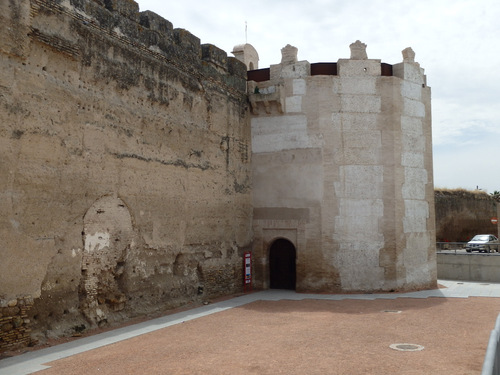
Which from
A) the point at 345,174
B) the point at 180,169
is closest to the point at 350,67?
the point at 345,174

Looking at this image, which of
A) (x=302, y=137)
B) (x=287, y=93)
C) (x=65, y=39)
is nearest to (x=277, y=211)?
(x=302, y=137)

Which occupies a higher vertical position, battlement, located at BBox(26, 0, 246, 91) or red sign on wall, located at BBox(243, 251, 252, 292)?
battlement, located at BBox(26, 0, 246, 91)

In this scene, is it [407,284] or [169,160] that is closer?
[169,160]

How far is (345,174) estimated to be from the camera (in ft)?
48.5

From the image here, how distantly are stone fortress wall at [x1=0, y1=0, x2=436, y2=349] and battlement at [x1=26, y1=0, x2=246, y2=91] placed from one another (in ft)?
0.13

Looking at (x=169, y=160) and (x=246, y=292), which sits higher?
(x=169, y=160)

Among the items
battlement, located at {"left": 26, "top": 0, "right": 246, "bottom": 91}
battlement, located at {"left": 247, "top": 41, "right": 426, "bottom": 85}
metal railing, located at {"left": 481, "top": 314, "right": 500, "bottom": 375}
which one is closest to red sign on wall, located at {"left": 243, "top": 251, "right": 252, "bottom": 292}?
battlement, located at {"left": 26, "top": 0, "right": 246, "bottom": 91}

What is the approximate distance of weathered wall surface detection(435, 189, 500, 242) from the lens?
3412cm

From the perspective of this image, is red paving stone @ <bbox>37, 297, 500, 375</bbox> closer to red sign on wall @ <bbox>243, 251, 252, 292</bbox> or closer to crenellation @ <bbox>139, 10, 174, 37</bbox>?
red sign on wall @ <bbox>243, 251, 252, 292</bbox>

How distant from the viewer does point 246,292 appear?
14.9 meters

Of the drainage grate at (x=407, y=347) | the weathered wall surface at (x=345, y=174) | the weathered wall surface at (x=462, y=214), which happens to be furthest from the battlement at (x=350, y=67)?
the weathered wall surface at (x=462, y=214)

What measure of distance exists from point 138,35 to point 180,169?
11.3ft

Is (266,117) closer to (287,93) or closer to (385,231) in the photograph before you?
(287,93)

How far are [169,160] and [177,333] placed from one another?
4589mm
